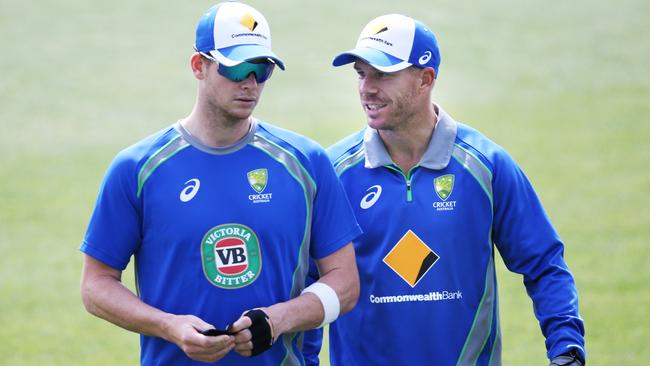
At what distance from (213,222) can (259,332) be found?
46 centimetres

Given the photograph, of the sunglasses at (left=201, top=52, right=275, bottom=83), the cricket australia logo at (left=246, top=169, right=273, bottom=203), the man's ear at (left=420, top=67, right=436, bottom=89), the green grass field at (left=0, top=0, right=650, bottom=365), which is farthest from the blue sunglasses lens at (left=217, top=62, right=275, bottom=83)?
the green grass field at (left=0, top=0, right=650, bottom=365)

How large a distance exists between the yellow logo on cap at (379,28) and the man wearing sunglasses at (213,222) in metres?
0.68

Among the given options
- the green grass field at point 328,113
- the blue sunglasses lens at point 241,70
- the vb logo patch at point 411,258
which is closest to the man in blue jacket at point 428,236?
the vb logo patch at point 411,258

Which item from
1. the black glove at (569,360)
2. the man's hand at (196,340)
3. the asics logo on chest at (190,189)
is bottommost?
the black glove at (569,360)

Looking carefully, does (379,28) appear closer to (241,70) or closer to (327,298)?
(241,70)

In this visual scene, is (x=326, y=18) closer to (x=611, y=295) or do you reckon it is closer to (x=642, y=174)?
(x=642, y=174)

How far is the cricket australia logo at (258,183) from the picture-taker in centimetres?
440

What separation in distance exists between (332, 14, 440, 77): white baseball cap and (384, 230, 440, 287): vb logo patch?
2.28 ft

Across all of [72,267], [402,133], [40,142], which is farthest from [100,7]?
[402,133]

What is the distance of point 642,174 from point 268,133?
31.9 ft

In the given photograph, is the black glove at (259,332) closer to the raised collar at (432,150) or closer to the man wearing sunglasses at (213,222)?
the man wearing sunglasses at (213,222)

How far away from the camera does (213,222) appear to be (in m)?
4.35

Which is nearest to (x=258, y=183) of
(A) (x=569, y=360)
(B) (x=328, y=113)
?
(A) (x=569, y=360)

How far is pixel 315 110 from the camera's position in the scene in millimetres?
16406
